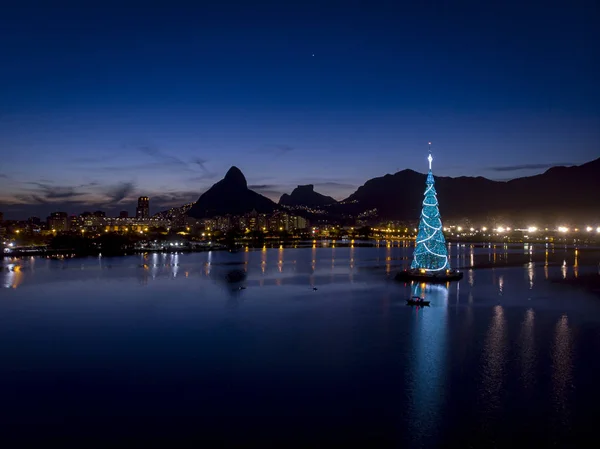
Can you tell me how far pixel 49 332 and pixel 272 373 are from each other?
6885 millimetres

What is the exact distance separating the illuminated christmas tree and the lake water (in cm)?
259

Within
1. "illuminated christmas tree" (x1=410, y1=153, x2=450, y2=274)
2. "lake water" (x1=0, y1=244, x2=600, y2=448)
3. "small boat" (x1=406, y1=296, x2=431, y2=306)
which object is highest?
"illuminated christmas tree" (x1=410, y1=153, x2=450, y2=274)

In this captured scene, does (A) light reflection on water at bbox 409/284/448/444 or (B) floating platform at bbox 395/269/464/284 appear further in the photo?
(B) floating platform at bbox 395/269/464/284

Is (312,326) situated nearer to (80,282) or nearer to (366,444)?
(366,444)

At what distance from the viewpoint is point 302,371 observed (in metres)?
9.31

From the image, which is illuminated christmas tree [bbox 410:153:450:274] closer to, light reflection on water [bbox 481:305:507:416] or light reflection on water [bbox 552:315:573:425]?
light reflection on water [bbox 481:305:507:416]

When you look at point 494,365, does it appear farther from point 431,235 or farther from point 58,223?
point 58,223

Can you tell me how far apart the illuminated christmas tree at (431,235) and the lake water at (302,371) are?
2586mm

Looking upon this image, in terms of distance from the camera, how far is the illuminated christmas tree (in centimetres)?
1938

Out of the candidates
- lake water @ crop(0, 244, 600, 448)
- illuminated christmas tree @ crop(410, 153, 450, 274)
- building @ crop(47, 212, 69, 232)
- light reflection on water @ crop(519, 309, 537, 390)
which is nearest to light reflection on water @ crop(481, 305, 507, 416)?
lake water @ crop(0, 244, 600, 448)

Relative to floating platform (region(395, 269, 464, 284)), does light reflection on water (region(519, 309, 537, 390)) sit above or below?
below

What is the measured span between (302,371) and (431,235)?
1162cm

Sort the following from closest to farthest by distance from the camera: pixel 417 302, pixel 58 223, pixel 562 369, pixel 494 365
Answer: pixel 562 369, pixel 494 365, pixel 417 302, pixel 58 223

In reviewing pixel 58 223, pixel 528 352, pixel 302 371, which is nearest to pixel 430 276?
pixel 528 352
